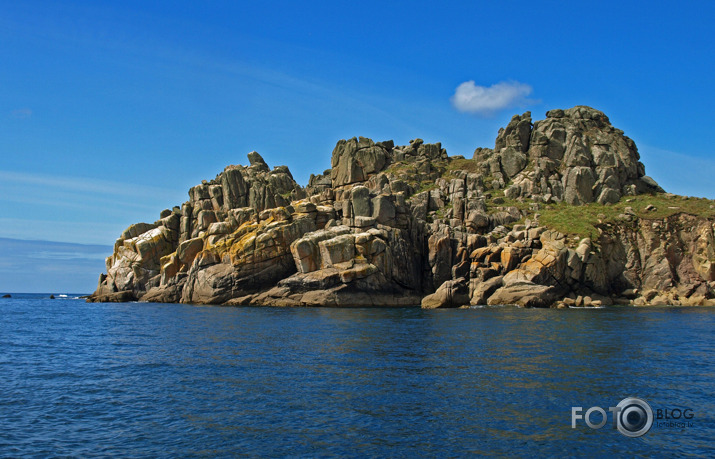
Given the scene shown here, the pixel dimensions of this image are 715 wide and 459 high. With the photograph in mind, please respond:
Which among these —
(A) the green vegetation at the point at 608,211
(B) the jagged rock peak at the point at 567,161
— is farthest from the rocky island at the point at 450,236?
(A) the green vegetation at the point at 608,211

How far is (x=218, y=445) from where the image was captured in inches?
792

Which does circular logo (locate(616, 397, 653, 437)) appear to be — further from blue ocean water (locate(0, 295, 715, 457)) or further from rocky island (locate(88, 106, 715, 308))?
rocky island (locate(88, 106, 715, 308))

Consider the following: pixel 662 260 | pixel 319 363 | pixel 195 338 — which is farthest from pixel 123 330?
pixel 662 260

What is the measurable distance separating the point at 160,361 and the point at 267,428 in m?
18.3

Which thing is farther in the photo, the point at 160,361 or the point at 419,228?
the point at 419,228

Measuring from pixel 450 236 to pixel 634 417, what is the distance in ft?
244

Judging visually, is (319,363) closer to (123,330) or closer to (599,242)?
(123,330)

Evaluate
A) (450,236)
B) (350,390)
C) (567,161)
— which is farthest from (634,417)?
(567,161)

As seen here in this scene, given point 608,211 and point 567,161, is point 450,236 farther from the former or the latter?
point 567,161

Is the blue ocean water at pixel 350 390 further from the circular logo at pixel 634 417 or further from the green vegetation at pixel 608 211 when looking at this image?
the green vegetation at pixel 608 211

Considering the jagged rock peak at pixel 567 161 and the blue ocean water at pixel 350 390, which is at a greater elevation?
the jagged rock peak at pixel 567 161

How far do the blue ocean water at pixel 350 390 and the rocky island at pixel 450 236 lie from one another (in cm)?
3371

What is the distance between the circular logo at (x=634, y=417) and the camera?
2198 cm

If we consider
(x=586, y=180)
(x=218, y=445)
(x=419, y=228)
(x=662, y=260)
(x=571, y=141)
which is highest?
(x=571, y=141)
